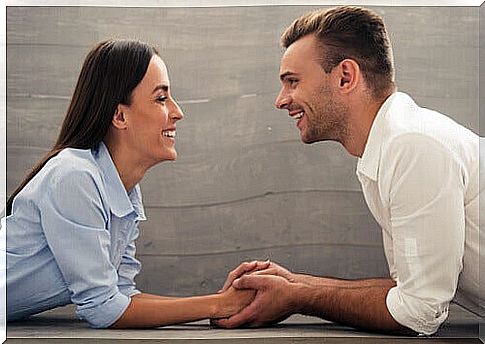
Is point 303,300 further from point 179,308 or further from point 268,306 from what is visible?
point 179,308

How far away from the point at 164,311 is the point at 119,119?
1.36 ft

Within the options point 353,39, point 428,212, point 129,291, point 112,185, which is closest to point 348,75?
point 353,39

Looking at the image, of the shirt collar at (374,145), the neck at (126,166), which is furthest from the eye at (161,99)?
the shirt collar at (374,145)

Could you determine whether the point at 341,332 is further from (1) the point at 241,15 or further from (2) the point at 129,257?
(1) the point at 241,15

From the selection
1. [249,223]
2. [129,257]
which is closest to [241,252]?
[249,223]

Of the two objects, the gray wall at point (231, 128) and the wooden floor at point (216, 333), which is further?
the gray wall at point (231, 128)

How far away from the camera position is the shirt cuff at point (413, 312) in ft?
6.97

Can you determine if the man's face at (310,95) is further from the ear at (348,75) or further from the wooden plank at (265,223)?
the wooden plank at (265,223)

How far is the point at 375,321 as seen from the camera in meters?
2.15

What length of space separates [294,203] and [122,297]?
419 mm

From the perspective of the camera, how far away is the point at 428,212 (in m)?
2.13

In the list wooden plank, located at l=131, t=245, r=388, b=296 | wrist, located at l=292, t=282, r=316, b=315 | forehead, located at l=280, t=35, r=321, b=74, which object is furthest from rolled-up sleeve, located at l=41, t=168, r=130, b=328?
forehead, located at l=280, t=35, r=321, b=74

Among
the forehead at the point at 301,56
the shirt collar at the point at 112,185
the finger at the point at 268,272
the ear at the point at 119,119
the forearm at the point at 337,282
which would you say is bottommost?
the forearm at the point at 337,282

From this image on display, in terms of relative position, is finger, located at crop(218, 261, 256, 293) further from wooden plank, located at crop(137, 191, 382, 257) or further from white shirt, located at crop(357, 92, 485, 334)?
white shirt, located at crop(357, 92, 485, 334)
